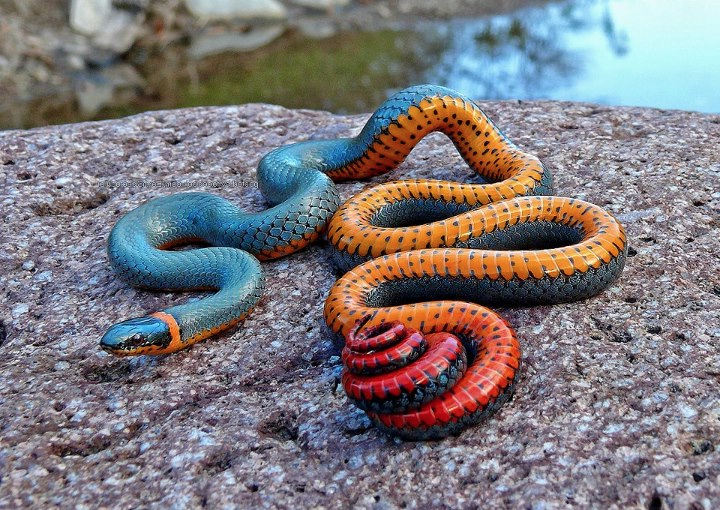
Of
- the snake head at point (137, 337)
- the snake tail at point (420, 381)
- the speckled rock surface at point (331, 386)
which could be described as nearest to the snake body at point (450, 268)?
the snake tail at point (420, 381)

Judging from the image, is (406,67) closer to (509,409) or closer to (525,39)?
(525,39)

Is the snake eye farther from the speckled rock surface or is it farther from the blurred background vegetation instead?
the blurred background vegetation

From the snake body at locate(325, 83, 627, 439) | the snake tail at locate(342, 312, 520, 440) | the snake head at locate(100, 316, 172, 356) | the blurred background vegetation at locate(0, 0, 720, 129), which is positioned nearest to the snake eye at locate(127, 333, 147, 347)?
the snake head at locate(100, 316, 172, 356)

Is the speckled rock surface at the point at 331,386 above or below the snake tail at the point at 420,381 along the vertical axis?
below

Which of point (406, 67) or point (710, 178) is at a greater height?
point (710, 178)

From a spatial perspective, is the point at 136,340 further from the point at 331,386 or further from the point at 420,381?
the point at 420,381

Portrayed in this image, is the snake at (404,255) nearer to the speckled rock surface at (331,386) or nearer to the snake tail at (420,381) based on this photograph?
the snake tail at (420,381)

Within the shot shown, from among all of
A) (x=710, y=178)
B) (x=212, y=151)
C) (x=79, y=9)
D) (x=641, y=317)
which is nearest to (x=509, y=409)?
(x=641, y=317)
